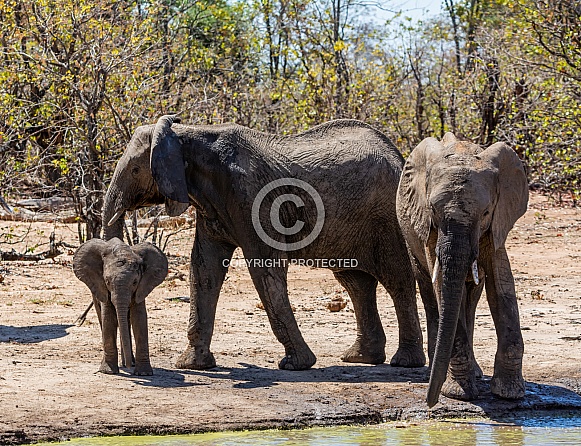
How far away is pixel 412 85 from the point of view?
2106 centimetres

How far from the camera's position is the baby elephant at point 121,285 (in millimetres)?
7484

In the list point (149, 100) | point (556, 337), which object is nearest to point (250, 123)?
point (149, 100)

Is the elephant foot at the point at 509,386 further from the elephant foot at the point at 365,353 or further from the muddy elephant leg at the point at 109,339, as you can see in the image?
the muddy elephant leg at the point at 109,339

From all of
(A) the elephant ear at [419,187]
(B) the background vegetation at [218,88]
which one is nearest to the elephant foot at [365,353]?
(A) the elephant ear at [419,187]

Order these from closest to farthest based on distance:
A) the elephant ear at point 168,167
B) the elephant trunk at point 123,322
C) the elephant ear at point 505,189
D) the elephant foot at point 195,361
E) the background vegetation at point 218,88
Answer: the elephant ear at point 505,189 < the elephant trunk at point 123,322 < the elephant ear at point 168,167 < the elephant foot at point 195,361 < the background vegetation at point 218,88

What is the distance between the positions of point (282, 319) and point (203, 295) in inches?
27.0

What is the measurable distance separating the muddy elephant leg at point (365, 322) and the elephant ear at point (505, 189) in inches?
75.6

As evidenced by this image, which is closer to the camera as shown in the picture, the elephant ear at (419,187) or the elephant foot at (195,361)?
the elephant ear at (419,187)

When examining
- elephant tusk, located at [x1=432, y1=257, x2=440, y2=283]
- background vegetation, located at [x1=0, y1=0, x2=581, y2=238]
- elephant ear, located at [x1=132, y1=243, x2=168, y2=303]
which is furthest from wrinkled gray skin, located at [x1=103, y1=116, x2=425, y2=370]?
background vegetation, located at [x1=0, y1=0, x2=581, y2=238]

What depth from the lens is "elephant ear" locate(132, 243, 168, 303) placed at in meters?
7.61

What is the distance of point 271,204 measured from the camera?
827cm

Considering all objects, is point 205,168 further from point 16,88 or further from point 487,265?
point 16,88

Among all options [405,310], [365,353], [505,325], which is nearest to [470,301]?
[505,325]

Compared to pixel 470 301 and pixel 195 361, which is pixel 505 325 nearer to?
pixel 470 301
